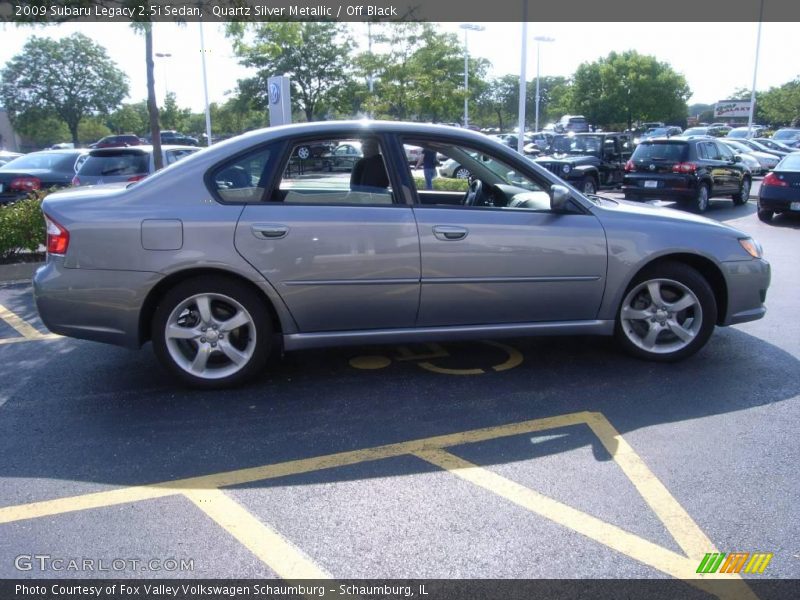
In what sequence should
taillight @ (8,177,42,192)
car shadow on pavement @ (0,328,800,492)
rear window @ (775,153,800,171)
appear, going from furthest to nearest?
rear window @ (775,153,800,171) < taillight @ (8,177,42,192) < car shadow on pavement @ (0,328,800,492)

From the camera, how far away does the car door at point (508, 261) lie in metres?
4.26

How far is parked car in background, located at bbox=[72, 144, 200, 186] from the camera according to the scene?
9.66m

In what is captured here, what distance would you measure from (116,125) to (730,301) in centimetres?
5691

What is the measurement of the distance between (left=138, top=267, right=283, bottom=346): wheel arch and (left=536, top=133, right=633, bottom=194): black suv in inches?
503

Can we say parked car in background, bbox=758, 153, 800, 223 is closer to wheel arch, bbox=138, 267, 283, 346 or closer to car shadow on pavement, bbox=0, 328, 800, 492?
car shadow on pavement, bbox=0, 328, 800, 492

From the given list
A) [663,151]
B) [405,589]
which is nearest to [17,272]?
[405,589]

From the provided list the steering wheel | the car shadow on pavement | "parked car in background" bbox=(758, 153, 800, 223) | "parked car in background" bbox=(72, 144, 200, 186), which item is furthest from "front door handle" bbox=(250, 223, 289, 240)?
"parked car in background" bbox=(758, 153, 800, 223)

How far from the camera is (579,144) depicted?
1745 cm

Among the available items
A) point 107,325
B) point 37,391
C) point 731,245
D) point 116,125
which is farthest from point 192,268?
point 116,125

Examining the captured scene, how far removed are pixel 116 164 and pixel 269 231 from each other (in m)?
6.92

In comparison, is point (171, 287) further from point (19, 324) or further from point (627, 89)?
point (627, 89)

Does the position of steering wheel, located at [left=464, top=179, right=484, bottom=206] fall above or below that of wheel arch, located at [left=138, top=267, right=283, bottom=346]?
above

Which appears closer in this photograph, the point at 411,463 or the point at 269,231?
the point at 411,463

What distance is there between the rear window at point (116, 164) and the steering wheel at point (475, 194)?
6584mm
